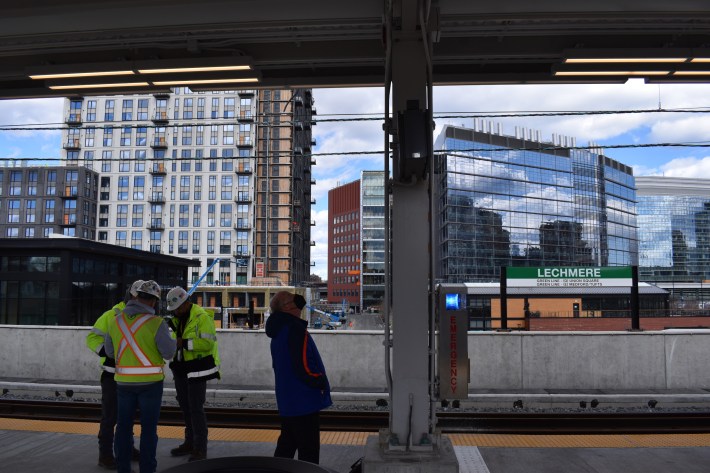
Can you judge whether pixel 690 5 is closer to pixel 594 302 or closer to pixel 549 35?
pixel 549 35

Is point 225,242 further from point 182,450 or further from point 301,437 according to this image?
point 301,437

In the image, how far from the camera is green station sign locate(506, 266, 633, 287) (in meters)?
11.9

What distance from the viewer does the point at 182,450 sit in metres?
5.66

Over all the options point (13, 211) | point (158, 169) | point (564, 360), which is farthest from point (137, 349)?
point (13, 211)

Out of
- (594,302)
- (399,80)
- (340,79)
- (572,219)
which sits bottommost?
(594,302)

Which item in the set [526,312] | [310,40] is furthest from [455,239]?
[310,40]

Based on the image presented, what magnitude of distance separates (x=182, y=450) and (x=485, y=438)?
3.86 m

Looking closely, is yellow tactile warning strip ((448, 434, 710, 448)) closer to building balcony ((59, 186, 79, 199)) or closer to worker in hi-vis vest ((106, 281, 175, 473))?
worker in hi-vis vest ((106, 281, 175, 473))

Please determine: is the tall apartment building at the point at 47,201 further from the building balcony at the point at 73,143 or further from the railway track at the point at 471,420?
the railway track at the point at 471,420

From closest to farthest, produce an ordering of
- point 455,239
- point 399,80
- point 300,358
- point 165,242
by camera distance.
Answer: point 300,358
point 399,80
point 165,242
point 455,239

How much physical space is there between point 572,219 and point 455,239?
96.6 ft

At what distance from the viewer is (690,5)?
504 centimetres

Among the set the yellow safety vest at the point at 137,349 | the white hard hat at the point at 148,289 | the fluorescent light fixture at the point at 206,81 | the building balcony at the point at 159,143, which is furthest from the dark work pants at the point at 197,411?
the building balcony at the point at 159,143

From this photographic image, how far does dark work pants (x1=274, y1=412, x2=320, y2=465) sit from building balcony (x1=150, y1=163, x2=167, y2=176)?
81.6 m
